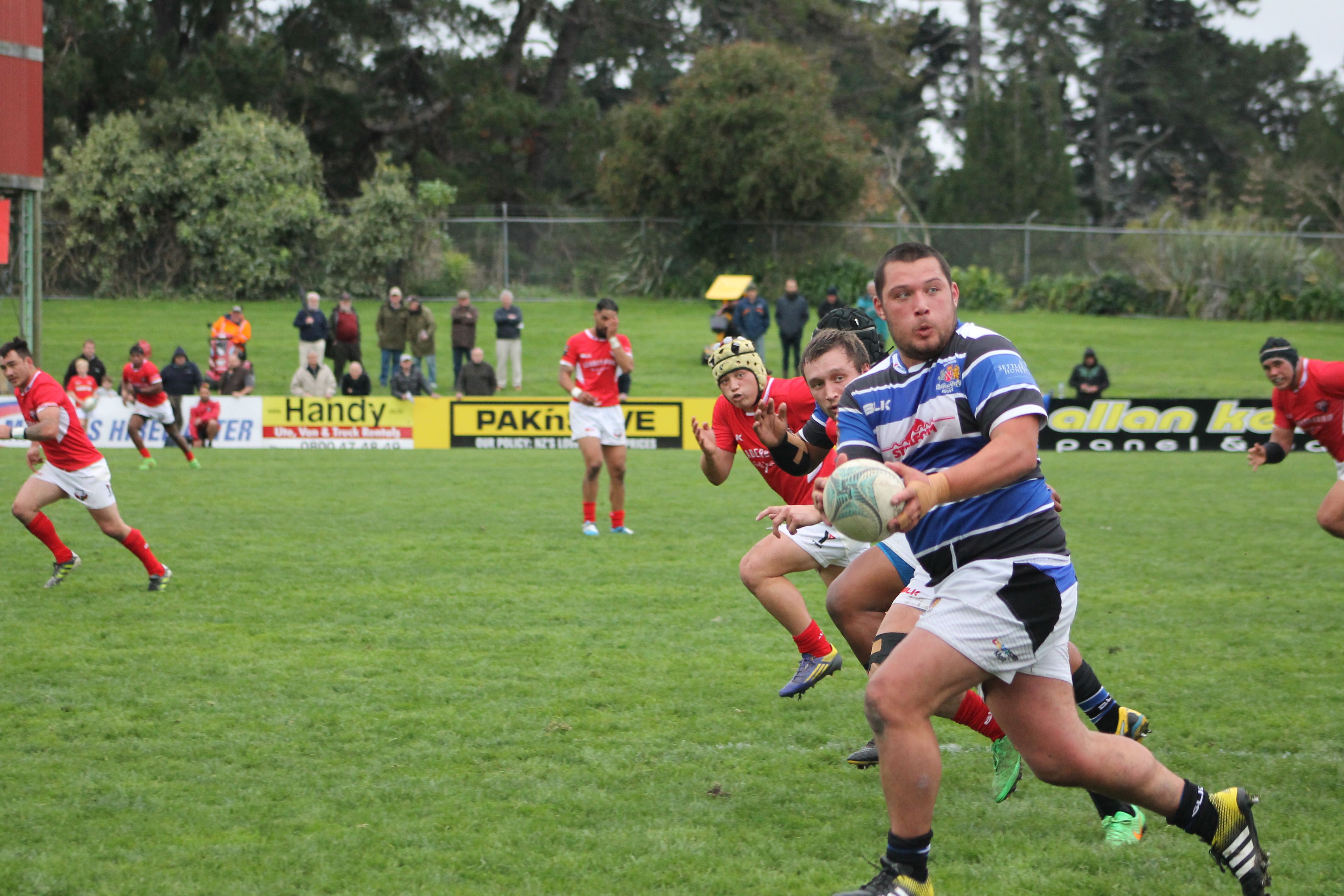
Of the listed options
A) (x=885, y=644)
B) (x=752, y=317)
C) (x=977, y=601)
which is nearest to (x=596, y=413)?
(x=885, y=644)

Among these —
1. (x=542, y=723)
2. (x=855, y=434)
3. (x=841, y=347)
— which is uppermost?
(x=841, y=347)

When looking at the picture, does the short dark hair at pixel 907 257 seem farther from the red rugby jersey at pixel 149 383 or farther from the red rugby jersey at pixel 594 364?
the red rugby jersey at pixel 149 383

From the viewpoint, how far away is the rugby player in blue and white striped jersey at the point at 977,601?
3.59 m

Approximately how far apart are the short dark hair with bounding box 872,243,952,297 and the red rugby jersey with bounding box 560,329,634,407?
7.85 metres

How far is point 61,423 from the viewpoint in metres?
8.62

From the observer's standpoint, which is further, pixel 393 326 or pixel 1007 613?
pixel 393 326

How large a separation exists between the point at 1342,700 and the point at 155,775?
5.77 metres

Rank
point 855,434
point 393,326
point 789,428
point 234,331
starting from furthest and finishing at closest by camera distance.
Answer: point 393,326 < point 234,331 < point 789,428 < point 855,434

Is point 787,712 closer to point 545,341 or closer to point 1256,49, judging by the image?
point 545,341

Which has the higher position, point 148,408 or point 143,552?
point 148,408

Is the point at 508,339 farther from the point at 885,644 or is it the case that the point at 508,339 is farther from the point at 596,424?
the point at 885,644

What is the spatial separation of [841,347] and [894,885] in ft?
7.54

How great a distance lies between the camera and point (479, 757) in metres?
5.31

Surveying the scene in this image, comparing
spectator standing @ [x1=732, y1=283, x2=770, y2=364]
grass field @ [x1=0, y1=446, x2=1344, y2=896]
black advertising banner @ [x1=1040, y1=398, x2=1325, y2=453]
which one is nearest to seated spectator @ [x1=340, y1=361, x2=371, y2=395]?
spectator standing @ [x1=732, y1=283, x2=770, y2=364]
